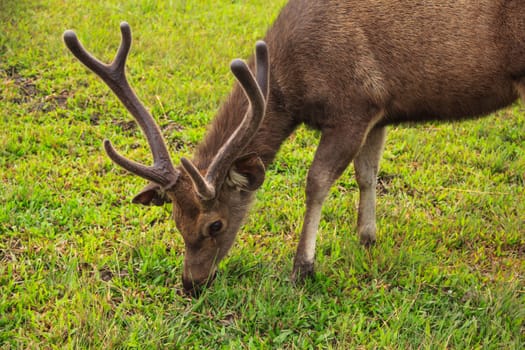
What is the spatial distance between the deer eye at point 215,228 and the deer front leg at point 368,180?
1276 millimetres

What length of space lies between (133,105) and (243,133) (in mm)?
702

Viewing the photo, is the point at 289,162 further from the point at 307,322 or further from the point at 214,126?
the point at 307,322

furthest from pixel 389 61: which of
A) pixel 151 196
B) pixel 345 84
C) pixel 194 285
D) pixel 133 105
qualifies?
pixel 194 285

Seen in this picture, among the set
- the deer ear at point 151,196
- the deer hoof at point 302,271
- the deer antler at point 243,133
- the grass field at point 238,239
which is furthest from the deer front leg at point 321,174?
the deer ear at point 151,196

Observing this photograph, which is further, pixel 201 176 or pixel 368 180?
pixel 368 180

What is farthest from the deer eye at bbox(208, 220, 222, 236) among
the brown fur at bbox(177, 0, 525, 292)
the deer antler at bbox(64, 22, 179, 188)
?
the deer antler at bbox(64, 22, 179, 188)

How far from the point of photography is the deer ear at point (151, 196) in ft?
13.0

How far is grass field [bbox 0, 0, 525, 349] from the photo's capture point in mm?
3854

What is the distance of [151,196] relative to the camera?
404 cm

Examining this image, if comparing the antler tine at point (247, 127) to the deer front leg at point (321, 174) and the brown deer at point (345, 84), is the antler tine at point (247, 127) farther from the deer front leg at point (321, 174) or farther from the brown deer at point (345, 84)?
the deer front leg at point (321, 174)

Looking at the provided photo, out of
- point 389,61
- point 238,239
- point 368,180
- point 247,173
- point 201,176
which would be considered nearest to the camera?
point 201,176

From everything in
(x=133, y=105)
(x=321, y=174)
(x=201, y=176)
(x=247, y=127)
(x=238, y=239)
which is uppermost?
(x=133, y=105)

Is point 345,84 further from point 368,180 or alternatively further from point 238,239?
point 238,239

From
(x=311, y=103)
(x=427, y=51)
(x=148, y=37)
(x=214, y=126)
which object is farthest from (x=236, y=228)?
(x=148, y=37)
